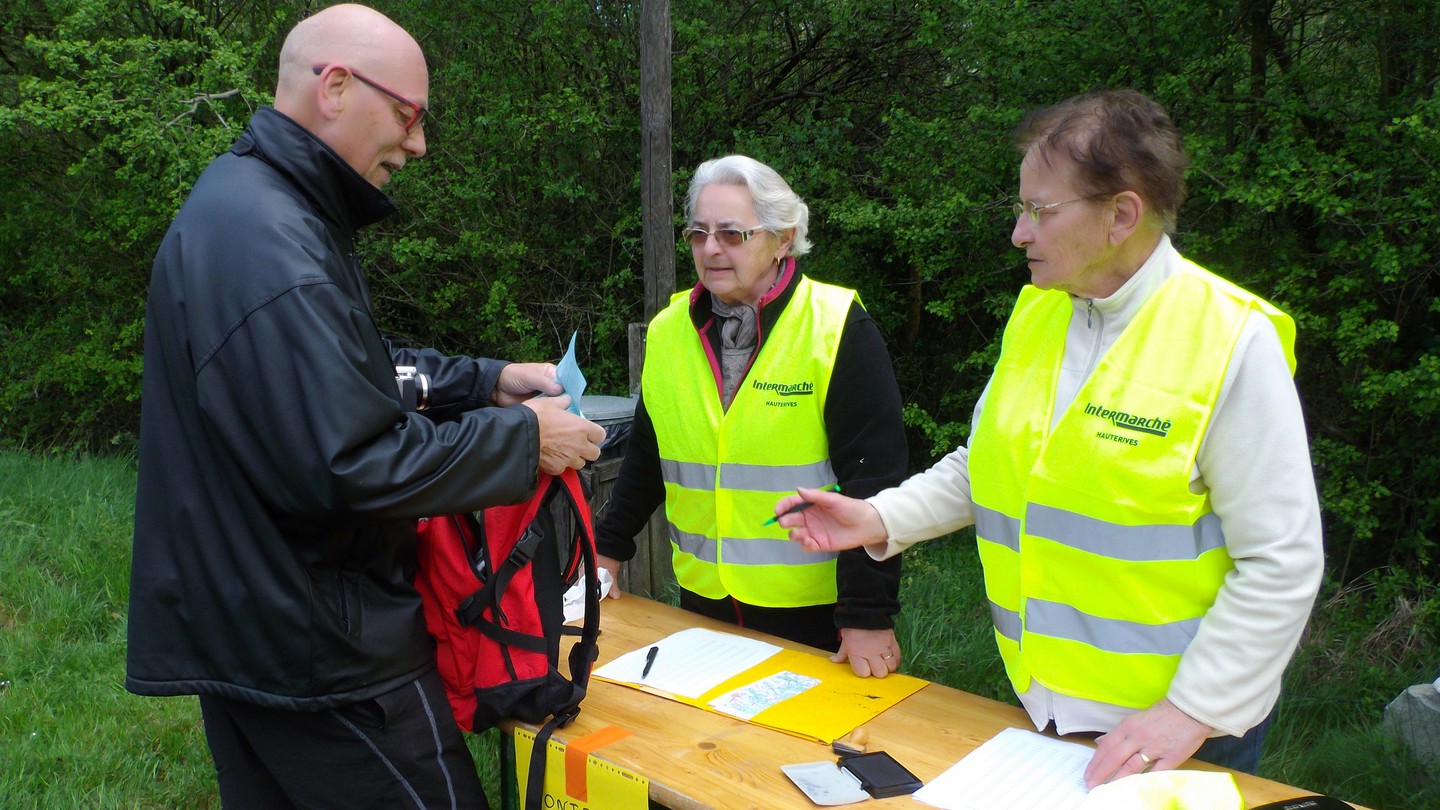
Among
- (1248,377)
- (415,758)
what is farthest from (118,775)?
(1248,377)

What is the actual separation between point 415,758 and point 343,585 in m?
0.38

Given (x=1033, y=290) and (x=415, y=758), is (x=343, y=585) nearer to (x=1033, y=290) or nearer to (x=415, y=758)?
(x=415, y=758)

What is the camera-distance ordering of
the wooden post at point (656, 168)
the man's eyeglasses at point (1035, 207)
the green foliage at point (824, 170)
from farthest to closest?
the wooden post at point (656, 168) → the green foliage at point (824, 170) → the man's eyeglasses at point (1035, 207)

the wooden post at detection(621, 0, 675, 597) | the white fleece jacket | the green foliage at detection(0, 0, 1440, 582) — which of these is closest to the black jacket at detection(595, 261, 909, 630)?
the white fleece jacket

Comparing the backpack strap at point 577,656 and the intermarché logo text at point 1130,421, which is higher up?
the intermarché logo text at point 1130,421

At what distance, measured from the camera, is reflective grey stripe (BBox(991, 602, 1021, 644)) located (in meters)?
2.07

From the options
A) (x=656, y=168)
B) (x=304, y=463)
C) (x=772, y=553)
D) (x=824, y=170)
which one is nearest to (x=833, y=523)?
(x=772, y=553)

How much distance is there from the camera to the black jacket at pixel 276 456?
5.79 feet

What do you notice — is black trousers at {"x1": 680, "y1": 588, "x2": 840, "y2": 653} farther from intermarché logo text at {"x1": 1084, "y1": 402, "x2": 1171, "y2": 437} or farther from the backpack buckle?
intermarché logo text at {"x1": 1084, "y1": 402, "x2": 1171, "y2": 437}

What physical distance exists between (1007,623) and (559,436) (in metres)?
0.97

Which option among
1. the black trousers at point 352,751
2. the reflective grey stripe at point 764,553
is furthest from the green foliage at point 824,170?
the black trousers at point 352,751

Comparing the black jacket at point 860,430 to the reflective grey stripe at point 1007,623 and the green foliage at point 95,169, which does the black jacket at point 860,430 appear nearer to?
the reflective grey stripe at point 1007,623

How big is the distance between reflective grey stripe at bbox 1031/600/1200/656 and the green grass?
222 cm

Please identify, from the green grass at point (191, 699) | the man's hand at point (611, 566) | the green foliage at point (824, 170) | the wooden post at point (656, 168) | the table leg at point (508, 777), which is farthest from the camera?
the wooden post at point (656, 168)
